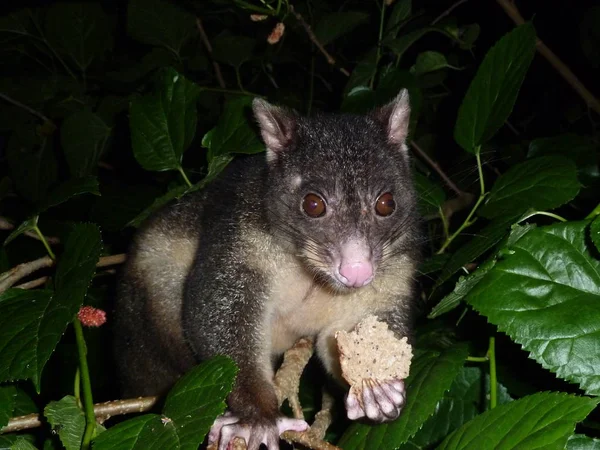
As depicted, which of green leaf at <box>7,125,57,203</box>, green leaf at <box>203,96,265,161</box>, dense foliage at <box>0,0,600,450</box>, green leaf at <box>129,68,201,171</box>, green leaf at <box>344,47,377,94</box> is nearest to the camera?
dense foliage at <box>0,0,600,450</box>

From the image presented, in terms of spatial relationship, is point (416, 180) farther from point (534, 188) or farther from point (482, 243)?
point (482, 243)

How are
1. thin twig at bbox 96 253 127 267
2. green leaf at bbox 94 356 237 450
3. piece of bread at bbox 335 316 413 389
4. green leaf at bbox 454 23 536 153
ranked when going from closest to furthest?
green leaf at bbox 94 356 237 450
piece of bread at bbox 335 316 413 389
green leaf at bbox 454 23 536 153
thin twig at bbox 96 253 127 267

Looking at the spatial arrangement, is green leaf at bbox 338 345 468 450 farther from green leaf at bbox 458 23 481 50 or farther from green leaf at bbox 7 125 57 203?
green leaf at bbox 7 125 57 203

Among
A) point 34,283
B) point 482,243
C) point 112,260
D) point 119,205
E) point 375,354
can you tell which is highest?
point 482,243

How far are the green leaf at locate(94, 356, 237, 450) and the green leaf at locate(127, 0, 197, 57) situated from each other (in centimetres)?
301

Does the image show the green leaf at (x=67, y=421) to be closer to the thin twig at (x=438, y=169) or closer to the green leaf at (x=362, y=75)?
the thin twig at (x=438, y=169)

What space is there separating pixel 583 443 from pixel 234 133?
1965mm

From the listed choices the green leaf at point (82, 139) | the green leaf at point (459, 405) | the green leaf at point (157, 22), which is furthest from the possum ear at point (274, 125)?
the green leaf at point (157, 22)

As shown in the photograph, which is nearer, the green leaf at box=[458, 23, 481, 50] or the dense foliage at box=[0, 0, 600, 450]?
the dense foliage at box=[0, 0, 600, 450]

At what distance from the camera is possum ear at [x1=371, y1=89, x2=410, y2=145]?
3.06 meters

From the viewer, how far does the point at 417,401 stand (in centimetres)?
223

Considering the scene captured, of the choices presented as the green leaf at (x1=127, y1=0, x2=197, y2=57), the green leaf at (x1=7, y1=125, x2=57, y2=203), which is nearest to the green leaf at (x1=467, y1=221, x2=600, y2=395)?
the green leaf at (x1=127, y1=0, x2=197, y2=57)

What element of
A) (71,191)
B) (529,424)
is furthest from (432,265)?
(71,191)

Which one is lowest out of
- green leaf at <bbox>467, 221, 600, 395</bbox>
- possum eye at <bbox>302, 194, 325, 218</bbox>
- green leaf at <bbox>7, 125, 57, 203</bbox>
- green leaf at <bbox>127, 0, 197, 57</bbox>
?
green leaf at <bbox>7, 125, 57, 203</bbox>
